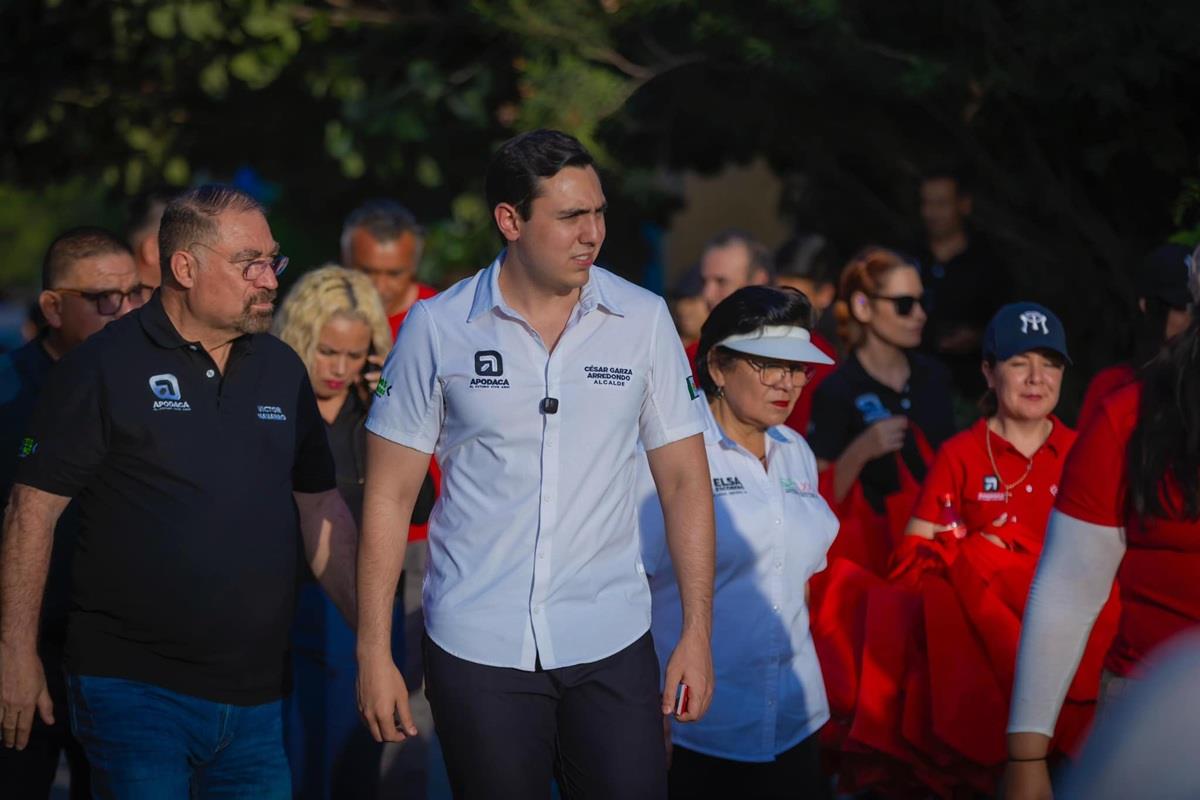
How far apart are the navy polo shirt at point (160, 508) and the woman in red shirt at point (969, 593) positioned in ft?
7.24

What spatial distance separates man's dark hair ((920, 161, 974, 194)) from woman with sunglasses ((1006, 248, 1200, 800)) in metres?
4.49

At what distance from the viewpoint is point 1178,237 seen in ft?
21.8

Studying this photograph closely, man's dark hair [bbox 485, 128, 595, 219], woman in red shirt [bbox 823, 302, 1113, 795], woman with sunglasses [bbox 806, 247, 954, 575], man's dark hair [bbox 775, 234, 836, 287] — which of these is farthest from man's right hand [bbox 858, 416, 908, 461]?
man's dark hair [bbox 485, 128, 595, 219]

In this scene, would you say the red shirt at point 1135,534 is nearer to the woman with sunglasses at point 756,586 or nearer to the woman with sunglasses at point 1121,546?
the woman with sunglasses at point 1121,546

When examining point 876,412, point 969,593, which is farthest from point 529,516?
point 876,412

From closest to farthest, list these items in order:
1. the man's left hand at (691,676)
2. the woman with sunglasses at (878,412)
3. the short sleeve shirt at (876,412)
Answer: the man's left hand at (691,676) < the woman with sunglasses at (878,412) < the short sleeve shirt at (876,412)

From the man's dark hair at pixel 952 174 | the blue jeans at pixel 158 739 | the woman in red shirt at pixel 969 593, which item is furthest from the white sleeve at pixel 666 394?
the man's dark hair at pixel 952 174

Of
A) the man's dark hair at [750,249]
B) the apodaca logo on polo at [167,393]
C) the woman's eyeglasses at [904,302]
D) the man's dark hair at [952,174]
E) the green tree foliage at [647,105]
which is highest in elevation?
the green tree foliage at [647,105]

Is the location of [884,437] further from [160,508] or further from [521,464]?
[160,508]

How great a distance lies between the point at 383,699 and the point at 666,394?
105cm

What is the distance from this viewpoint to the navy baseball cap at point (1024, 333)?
20.4 feet

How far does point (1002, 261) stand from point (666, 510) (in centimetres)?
442

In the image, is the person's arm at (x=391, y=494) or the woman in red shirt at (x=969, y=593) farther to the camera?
the woman in red shirt at (x=969, y=593)

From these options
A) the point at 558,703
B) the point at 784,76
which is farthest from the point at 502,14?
the point at 558,703
